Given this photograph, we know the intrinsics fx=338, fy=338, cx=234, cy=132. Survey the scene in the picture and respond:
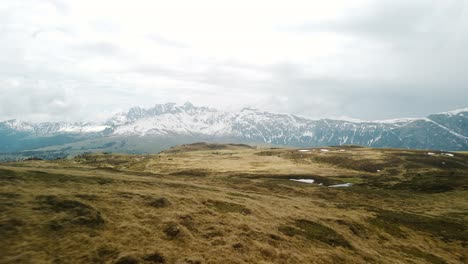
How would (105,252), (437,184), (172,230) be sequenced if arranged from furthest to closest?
(437,184) → (172,230) → (105,252)

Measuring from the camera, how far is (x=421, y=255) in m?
52.6

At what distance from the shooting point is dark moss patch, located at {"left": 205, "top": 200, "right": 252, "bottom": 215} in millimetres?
56688

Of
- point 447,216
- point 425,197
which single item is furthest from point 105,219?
point 425,197

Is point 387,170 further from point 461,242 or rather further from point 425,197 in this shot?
point 461,242

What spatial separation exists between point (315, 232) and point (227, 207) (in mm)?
15255

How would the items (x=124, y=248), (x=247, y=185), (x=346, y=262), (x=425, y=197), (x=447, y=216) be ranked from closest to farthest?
1. (x=124, y=248)
2. (x=346, y=262)
3. (x=447, y=216)
4. (x=247, y=185)
5. (x=425, y=197)

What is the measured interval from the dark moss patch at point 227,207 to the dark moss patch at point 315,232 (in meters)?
8.05

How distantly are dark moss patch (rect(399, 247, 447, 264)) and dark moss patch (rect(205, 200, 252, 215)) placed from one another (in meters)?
25.4

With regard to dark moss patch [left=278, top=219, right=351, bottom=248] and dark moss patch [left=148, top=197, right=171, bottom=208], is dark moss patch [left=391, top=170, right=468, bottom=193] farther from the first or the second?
dark moss patch [left=148, top=197, right=171, bottom=208]

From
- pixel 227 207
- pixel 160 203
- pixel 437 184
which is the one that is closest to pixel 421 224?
pixel 227 207

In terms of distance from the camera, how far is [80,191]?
2044 inches

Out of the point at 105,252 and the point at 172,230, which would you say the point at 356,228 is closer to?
the point at 172,230

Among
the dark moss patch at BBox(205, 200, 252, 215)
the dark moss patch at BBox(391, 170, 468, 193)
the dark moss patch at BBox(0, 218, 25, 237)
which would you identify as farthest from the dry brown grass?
the dark moss patch at BBox(391, 170, 468, 193)

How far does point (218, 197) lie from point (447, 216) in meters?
55.6
